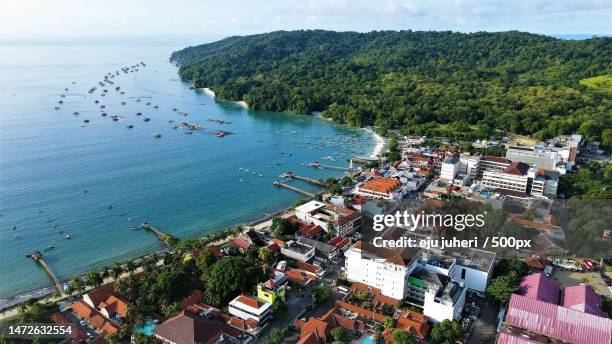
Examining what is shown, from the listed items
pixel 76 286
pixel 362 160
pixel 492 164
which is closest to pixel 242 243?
pixel 76 286

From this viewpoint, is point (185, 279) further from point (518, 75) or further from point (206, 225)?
point (518, 75)

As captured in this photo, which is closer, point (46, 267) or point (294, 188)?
point (46, 267)

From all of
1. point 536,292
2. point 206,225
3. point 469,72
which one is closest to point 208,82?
point 469,72

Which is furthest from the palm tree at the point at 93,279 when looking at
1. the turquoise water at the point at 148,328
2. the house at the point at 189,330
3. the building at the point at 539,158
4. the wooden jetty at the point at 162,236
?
the building at the point at 539,158

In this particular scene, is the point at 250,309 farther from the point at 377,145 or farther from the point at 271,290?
the point at 377,145

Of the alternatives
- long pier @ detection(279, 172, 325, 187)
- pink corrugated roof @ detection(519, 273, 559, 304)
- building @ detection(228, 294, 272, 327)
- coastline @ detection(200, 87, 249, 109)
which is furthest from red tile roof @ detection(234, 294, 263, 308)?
coastline @ detection(200, 87, 249, 109)

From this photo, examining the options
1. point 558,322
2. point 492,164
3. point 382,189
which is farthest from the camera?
point 492,164

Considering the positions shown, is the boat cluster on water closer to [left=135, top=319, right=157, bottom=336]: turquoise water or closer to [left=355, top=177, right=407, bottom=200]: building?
[left=355, top=177, right=407, bottom=200]: building
